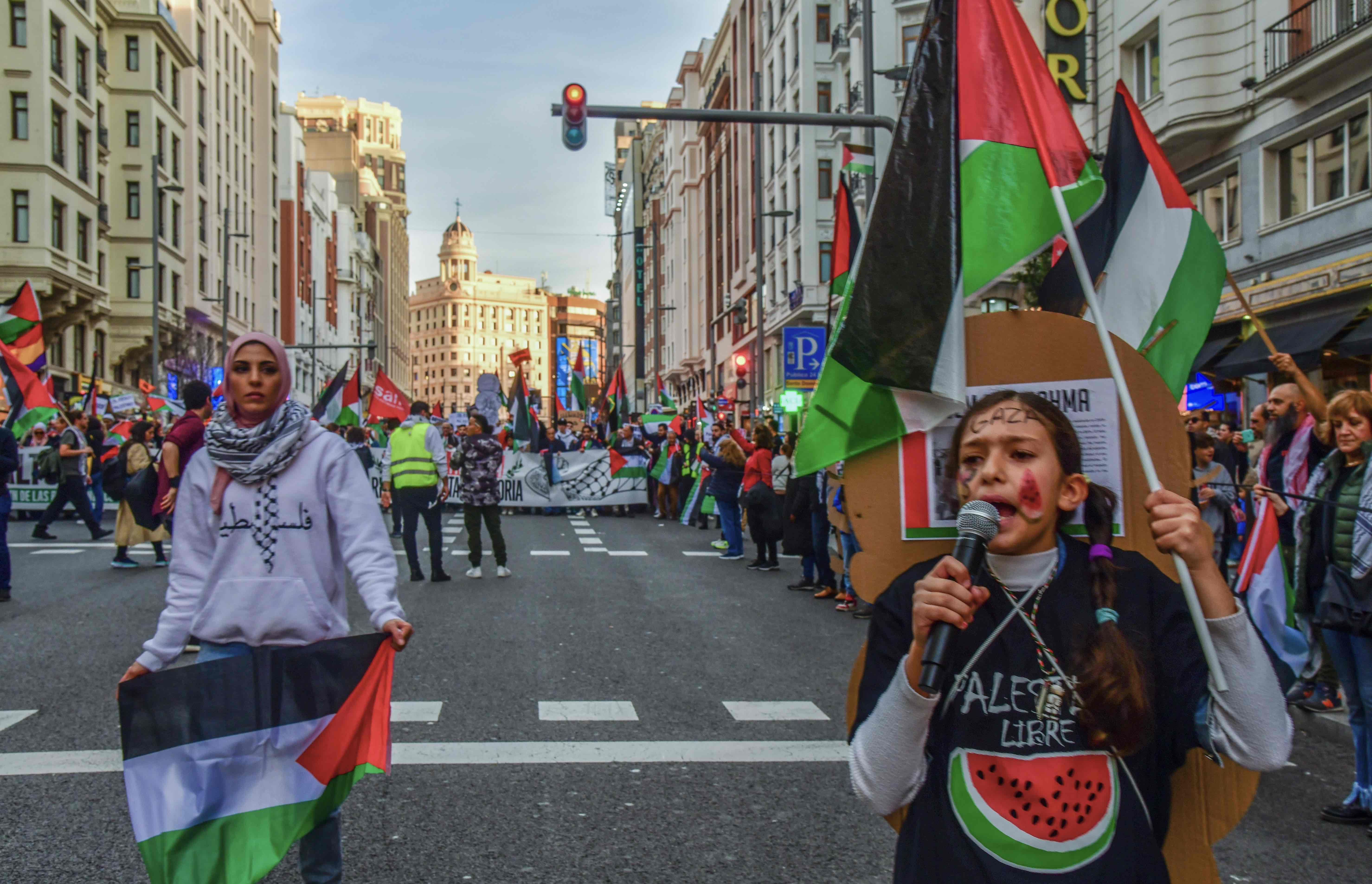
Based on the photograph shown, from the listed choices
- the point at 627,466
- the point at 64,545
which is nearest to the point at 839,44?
the point at 627,466

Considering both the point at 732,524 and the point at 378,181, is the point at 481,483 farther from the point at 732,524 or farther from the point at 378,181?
the point at 378,181

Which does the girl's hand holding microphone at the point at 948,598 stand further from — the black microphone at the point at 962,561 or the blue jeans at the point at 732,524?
the blue jeans at the point at 732,524

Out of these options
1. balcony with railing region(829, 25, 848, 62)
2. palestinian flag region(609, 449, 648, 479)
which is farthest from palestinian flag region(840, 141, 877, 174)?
balcony with railing region(829, 25, 848, 62)

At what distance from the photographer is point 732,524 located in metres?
15.6

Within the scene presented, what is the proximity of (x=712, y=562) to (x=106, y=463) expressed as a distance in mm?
8977

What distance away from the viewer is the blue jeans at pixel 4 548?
34.0 feet

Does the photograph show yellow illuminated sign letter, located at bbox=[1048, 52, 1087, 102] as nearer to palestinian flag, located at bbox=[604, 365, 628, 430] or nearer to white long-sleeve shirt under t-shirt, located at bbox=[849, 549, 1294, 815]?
palestinian flag, located at bbox=[604, 365, 628, 430]

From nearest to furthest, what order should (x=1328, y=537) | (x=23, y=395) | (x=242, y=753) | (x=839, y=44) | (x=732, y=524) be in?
(x=242, y=753), (x=1328, y=537), (x=732, y=524), (x=23, y=395), (x=839, y=44)

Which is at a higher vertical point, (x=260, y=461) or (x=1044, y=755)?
(x=260, y=461)

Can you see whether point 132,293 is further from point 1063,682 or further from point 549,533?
point 1063,682

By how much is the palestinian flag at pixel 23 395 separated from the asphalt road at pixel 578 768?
6917mm

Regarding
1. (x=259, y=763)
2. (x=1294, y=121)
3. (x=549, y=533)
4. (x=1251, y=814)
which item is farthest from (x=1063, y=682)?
(x=1294, y=121)

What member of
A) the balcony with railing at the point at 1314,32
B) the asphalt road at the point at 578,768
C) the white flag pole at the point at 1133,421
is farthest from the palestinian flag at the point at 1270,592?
the balcony with railing at the point at 1314,32

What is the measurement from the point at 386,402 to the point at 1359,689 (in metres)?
21.5
